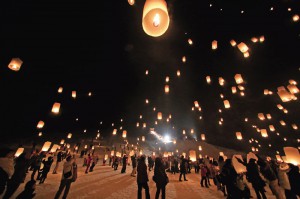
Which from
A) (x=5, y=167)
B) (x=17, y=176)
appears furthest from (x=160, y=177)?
(x=17, y=176)

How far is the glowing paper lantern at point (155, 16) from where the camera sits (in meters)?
2.58

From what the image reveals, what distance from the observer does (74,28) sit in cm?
1097

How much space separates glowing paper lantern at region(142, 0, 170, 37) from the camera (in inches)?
101

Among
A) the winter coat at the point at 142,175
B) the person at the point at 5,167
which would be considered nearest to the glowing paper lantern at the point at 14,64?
the person at the point at 5,167

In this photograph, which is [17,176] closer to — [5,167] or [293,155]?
[5,167]

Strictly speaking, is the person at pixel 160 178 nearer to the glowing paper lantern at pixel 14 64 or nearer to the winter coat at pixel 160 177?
the winter coat at pixel 160 177

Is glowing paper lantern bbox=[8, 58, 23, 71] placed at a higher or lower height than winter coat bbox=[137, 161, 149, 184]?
higher

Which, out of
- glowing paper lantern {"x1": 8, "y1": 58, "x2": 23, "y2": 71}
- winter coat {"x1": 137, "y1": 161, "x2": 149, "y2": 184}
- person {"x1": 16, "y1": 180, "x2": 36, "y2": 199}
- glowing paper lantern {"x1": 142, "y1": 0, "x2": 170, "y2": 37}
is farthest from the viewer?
glowing paper lantern {"x1": 8, "y1": 58, "x2": 23, "y2": 71}

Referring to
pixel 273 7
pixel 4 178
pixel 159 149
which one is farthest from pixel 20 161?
pixel 159 149

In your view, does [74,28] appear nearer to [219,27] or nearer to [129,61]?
[129,61]

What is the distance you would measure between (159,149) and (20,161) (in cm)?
3489

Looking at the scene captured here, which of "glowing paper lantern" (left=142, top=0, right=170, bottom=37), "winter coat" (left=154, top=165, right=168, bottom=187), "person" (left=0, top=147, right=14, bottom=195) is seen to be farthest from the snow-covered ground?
"glowing paper lantern" (left=142, top=0, right=170, bottom=37)

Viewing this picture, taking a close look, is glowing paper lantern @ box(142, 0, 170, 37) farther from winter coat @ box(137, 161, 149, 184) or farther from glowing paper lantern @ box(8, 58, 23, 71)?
glowing paper lantern @ box(8, 58, 23, 71)

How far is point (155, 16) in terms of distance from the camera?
275 centimetres
